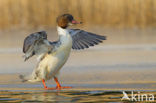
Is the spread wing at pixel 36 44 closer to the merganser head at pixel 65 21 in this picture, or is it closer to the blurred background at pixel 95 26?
the merganser head at pixel 65 21

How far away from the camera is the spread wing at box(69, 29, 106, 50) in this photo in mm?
10203

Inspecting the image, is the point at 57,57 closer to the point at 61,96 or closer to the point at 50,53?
the point at 50,53

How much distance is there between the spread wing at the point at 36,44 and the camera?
28.5 feet

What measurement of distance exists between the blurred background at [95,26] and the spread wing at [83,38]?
1.68 m

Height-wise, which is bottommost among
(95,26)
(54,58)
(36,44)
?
(54,58)

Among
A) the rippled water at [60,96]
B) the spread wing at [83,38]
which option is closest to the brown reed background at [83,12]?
the spread wing at [83,38]

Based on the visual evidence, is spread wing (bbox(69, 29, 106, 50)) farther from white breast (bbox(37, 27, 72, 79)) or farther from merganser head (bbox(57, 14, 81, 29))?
white breast (bbox(37, 27, 72, 79))

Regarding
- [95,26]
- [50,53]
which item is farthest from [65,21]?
[95,26]

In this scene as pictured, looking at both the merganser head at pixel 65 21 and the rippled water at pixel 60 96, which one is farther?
the merganser head at pixel 65 21

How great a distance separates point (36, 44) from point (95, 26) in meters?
8.79

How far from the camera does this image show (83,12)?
18.0 m

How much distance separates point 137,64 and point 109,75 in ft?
4.94

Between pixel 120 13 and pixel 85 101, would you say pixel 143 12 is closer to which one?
pixel 120 13

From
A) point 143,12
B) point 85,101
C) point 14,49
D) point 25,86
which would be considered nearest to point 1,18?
point 14,49
